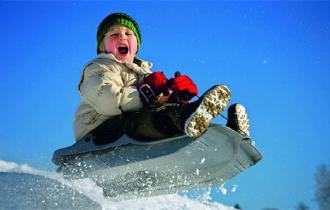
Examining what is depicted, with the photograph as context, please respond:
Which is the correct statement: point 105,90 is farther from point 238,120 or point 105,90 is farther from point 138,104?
point 238,120

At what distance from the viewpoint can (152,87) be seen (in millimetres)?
5734

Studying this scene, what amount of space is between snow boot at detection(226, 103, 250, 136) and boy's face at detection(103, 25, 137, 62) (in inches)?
65.9

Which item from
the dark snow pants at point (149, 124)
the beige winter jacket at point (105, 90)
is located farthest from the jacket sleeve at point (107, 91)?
the dark snow pants at point (149, 124)

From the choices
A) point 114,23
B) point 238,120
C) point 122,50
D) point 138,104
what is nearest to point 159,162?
point 138,104

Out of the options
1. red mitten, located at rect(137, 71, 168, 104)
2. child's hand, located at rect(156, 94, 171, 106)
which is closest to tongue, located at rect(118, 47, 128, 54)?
red mitten, located at rect(137, 71, 168, 104)

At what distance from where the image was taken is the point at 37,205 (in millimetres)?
6473

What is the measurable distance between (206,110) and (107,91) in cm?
126

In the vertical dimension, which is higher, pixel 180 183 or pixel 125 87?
pixel 125 87

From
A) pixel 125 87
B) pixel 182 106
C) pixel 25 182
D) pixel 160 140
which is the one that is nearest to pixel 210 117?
pixel 182 106

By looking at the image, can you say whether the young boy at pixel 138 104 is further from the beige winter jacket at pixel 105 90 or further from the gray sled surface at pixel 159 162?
the gray sled surface at pixel 159 162

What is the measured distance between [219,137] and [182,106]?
0.67 metres

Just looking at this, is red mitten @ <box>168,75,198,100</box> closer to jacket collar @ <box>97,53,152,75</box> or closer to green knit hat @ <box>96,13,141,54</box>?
jacket collar @ <box>97,53,152,75</box>

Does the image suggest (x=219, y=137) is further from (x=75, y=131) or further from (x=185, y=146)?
(x=75, y=131)

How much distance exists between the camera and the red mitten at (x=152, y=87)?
568 cm
